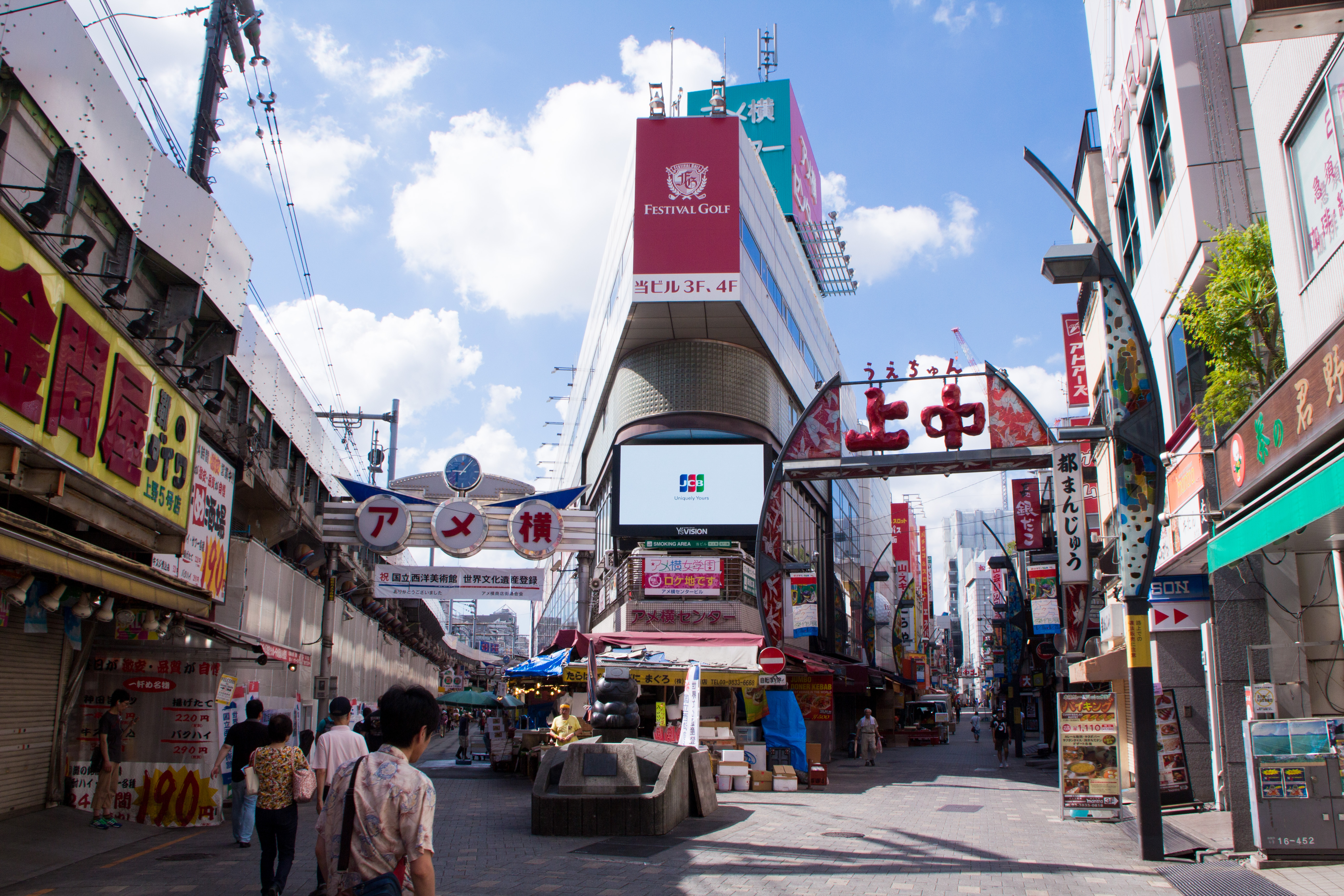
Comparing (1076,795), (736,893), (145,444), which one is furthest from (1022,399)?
(145,444)

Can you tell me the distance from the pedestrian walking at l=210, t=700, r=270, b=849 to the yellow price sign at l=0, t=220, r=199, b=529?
9.49 feet

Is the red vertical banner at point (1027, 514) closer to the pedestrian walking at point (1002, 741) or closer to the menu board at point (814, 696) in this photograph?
the pedestrian walking at point (1002, 741)

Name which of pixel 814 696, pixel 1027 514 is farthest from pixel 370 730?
pixel 1027 514

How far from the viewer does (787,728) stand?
66.6ft

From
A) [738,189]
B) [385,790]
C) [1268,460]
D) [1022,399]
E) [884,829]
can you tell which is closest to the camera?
[385,790]

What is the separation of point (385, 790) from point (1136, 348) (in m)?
9.62

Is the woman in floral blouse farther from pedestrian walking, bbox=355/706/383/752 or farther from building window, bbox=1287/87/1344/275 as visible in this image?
building window, bbox=1287/87/1344/275

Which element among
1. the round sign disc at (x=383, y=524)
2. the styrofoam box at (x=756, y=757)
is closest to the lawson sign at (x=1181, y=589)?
the styrofoam box at (x=756, y=757)

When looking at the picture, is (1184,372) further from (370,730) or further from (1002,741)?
(370,730)

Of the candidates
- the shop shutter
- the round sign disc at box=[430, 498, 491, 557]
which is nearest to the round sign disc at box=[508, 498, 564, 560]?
the round sign disc at box=[430, 498, 491, 557]

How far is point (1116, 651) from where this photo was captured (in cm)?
1742

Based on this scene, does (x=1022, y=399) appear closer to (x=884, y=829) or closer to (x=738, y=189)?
(x=884, y=829)

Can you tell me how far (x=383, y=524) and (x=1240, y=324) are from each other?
1692cm

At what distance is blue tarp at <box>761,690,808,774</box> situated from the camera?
796 inches
